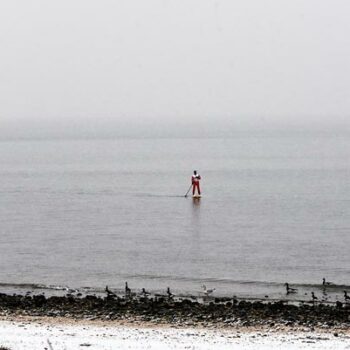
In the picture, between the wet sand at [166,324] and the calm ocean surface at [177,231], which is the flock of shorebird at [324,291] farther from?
the wet sand at [166,324]

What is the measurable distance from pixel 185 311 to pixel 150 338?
11.3 ft

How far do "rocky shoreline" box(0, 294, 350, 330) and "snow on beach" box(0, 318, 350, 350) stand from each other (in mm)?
934

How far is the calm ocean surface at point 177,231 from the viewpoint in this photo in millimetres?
31578

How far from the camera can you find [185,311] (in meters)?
24.0

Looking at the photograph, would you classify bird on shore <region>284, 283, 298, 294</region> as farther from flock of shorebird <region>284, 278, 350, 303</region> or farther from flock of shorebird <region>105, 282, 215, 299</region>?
flock of shorebird <region>105, 282, 215, 299</region>

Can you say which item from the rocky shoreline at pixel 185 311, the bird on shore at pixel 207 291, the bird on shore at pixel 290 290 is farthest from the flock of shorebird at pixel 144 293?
the bird on shore at pixel 290 290

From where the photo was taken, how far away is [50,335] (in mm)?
21031

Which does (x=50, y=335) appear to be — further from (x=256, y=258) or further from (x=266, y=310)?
(x=256, y=258)

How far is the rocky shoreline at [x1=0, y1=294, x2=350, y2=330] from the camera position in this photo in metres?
22.6

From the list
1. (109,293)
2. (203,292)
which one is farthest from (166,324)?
(203,292)

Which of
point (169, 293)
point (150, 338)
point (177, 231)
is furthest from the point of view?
point (177, 231)

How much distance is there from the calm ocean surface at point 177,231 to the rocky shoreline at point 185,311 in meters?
3.43

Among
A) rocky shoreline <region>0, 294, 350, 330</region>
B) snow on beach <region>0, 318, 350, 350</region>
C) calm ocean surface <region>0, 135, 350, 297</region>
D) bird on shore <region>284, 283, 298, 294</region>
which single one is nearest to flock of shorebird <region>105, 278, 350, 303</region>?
bird on shore <region>284, 283, 298, 294</region>

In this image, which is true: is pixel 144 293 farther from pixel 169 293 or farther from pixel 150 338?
pixel 150 338
